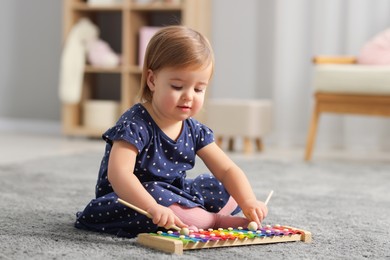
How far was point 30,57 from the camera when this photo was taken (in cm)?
463

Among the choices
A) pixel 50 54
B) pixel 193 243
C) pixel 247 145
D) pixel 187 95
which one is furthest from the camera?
pixel 50 54

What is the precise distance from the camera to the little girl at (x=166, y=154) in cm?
142

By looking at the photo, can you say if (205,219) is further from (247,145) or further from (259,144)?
(259,144)

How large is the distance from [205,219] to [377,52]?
→ 2.11 m

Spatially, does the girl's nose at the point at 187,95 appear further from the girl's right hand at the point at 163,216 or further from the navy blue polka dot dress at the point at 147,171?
the girl's right hand at the point at 163,216

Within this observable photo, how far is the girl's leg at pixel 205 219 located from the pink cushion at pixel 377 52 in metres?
2.03

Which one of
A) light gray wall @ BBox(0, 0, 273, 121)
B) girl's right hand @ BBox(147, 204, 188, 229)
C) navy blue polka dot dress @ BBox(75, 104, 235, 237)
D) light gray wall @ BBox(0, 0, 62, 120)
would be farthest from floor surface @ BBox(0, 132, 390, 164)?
girl's right hand @ BBox(147, 204, 188, 229)

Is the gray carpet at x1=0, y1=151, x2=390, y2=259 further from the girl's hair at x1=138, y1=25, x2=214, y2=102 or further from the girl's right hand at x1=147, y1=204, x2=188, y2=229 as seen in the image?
the girl's hair at x1=138, y1=25, x2=214, y2=102

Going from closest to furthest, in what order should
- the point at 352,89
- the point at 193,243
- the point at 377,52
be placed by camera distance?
the point at 193,243
the point at 352,89
the point at 377,52

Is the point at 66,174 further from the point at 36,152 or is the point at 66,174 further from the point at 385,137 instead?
the point at 385,137

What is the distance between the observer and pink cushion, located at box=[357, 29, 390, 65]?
3332 mm

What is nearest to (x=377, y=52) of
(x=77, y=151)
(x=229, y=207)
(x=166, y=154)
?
(x=77, y=151)

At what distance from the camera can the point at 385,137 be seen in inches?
150

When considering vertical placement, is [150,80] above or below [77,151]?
above
